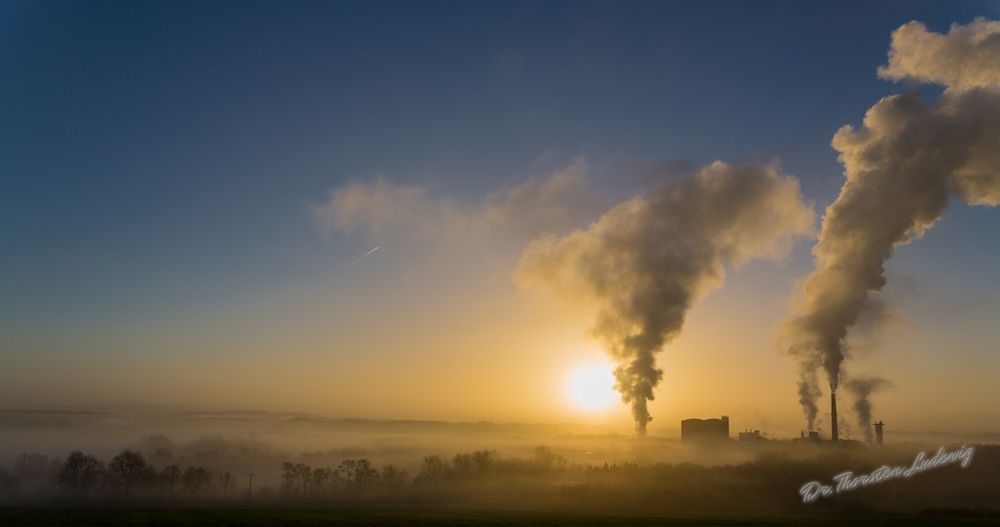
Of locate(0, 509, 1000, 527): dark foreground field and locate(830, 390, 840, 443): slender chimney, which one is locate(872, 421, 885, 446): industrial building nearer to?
locate(830, 390, 840, 443): slender chimney

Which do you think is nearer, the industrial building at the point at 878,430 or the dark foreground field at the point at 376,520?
the dark foreground field at the point at 376,520

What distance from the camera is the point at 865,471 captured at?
159250 millimetres

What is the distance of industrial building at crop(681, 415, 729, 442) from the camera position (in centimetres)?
18988

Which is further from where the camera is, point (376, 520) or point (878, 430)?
point (878, 430)

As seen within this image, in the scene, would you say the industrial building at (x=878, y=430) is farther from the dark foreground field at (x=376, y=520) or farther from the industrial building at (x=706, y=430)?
the dark foreground field at (x=376, y=520)

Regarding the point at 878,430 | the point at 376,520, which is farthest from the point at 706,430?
the point at 376,520

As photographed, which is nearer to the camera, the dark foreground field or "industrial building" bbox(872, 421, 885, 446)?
the dark foreground field

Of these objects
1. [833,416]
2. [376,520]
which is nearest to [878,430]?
[833,416]

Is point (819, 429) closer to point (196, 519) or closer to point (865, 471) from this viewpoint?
point (865, 471)

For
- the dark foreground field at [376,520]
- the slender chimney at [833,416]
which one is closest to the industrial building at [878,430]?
the slender chimney at [833,416]

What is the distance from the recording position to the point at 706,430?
629ft

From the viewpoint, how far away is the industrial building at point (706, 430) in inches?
7475

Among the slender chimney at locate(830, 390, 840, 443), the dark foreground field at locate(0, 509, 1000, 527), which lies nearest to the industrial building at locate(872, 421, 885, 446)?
the slender chimney at locate(830, 390, 840, 443)

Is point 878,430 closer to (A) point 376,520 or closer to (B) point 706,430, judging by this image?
(B) point 706,430
